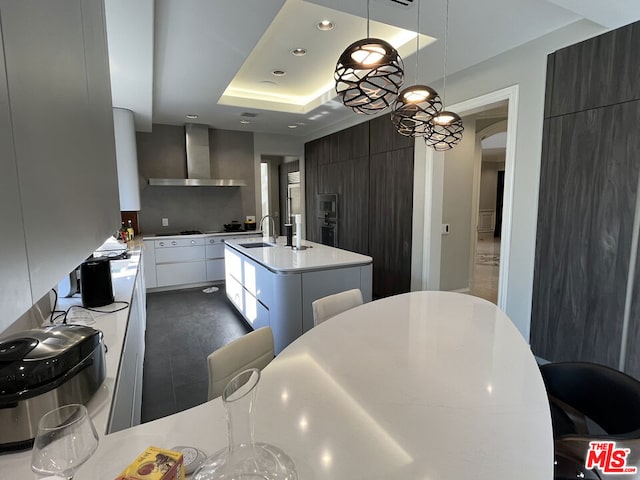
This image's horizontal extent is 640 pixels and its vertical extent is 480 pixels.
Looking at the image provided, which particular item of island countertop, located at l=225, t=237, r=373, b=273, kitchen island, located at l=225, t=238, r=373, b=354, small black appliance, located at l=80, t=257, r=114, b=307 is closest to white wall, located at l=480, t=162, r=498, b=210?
island countertop, located at l=225, t=237, r=373, b=273

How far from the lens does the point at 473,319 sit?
170cm

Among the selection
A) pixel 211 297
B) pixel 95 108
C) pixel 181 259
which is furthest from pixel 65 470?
pixel 181 259

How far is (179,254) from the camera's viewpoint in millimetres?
5219

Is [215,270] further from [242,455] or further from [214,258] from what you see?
[242,455]

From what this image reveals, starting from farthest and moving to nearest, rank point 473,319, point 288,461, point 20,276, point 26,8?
point 473,319
point 288,461
point 26,8
point 20,276

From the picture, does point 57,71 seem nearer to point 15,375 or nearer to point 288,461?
point 15,375

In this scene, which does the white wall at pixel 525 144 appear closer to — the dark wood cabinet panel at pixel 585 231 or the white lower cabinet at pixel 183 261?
the dark wood cabinet panel at pixel 585 231

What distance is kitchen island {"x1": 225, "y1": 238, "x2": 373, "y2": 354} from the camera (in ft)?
9.09

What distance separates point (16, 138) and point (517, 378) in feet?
4.86

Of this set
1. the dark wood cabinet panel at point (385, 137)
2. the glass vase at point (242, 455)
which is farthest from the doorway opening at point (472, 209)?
the glass vase at point (242, 455)

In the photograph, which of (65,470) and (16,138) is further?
(65,470)

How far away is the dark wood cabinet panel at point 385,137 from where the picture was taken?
4.25 meters

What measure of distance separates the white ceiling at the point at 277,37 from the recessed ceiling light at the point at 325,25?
0.15 feet

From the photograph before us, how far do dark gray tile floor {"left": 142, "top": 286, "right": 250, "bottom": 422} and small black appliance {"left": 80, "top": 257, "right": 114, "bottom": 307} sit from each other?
33.5 inches
